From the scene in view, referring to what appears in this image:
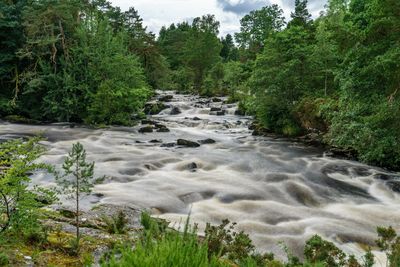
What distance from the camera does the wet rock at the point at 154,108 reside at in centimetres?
3394

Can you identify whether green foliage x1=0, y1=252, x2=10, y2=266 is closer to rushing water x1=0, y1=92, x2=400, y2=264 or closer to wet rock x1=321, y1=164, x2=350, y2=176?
rushing water x1=0, y1=92, x2=400, y2=264

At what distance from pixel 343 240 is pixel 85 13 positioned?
1098 inches

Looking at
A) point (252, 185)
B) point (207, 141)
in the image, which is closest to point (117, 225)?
point (252, 185)

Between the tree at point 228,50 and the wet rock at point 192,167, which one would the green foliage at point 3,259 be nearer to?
the wet rock at point 192,167

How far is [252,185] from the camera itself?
1201 cm

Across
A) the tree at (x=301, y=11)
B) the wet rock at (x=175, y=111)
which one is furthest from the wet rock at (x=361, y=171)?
the tree at (x=301, y=11)

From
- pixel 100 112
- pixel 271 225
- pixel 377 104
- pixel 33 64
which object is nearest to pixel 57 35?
pixel 33 64

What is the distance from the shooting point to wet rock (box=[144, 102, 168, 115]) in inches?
1336

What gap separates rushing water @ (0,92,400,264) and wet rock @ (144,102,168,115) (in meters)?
12.2

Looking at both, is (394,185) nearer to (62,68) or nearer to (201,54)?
(62,68)

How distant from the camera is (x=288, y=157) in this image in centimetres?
1686

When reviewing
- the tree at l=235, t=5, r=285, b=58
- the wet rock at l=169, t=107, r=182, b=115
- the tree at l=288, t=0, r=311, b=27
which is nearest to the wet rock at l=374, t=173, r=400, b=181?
the wet rock at l=169, t=107, r=182, b=115

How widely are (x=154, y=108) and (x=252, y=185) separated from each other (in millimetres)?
23210

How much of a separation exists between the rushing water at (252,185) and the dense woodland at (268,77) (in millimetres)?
1685
